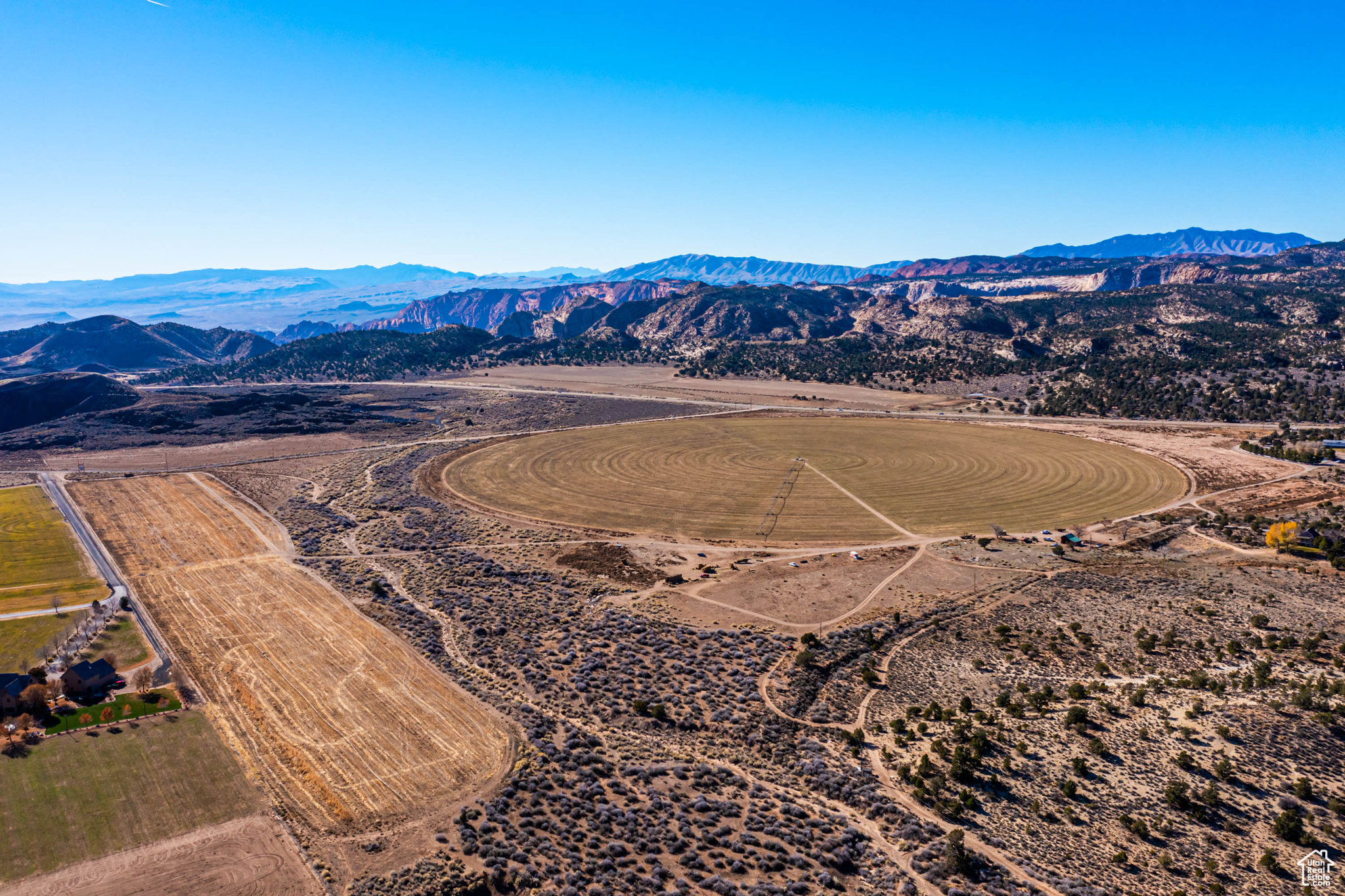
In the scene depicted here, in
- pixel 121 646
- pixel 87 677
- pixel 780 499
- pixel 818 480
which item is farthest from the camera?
pixel 818 480

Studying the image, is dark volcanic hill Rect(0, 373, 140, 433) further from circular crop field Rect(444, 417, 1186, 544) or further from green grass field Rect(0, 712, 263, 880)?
green grass field Rect(0, 712, 263, 880)

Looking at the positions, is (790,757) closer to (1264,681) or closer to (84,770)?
(1264,681)

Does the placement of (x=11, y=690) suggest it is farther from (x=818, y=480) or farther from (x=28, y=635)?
(x=818, y=480)

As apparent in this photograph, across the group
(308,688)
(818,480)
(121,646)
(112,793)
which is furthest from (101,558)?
(818,480)

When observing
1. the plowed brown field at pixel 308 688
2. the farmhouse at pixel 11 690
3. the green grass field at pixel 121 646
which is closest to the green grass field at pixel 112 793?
the plowed brown field at pixel 308 688

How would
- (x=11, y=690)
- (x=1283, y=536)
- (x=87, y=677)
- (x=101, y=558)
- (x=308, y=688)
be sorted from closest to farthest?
(x=11, y=690) < (x=87, y=677) < (x=308, y=688) < (x=1283, y=536) < (x=101, y=558)

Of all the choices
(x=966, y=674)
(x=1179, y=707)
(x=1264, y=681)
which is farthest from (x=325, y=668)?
(x=1264, y=681)
